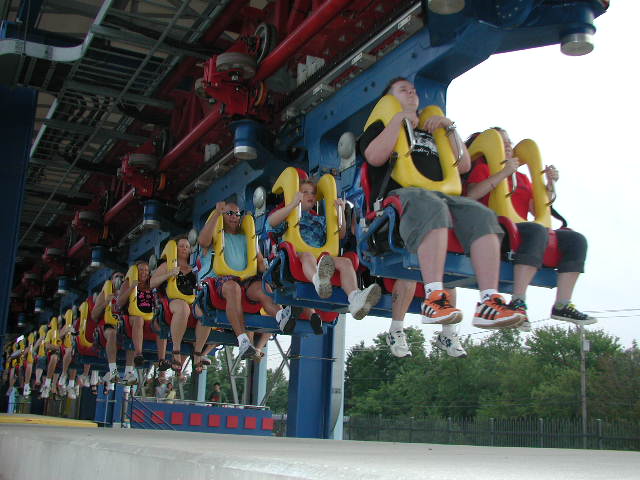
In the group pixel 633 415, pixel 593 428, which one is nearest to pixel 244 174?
pixel 593 428

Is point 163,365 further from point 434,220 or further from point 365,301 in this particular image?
point 434,220

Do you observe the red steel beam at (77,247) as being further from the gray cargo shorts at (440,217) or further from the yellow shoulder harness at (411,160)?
the gray cargo shorts at (440,217)

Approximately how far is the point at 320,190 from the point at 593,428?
21610mm

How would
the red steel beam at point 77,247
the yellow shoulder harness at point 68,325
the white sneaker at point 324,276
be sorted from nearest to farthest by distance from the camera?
the white sneaker at point 324,276
the yellow shoulder harness at point 68,325
the red steel beam at point 77,247

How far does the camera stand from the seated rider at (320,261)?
537 cm

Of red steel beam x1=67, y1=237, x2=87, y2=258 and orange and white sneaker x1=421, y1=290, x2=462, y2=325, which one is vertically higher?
red steel beam x1=67, y1=237, x2=87, y2=258

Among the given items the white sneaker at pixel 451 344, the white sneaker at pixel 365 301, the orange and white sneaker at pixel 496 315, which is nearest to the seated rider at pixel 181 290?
the white sneaker at pixel 365 301

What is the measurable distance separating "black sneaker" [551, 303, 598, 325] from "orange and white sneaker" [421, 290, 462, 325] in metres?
1.07

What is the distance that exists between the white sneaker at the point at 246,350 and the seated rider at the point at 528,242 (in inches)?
118

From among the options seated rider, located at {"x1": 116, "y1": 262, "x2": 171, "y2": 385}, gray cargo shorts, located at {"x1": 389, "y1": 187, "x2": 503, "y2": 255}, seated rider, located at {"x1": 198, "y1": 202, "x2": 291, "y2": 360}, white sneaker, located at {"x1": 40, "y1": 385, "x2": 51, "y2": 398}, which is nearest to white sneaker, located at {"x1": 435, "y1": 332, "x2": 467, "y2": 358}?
gray cargo shorts, located at {"x1": 389, "y1": 187, "x2": 503, "y2": 255}

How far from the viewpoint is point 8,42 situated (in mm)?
8539

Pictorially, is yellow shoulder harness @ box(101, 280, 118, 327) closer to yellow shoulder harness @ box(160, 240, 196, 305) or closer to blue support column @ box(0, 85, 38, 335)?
blue support column @ box(0, 85, 38, 335)

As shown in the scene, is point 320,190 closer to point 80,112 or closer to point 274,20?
point 274,20

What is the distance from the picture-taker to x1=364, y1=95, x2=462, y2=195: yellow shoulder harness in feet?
15.6
